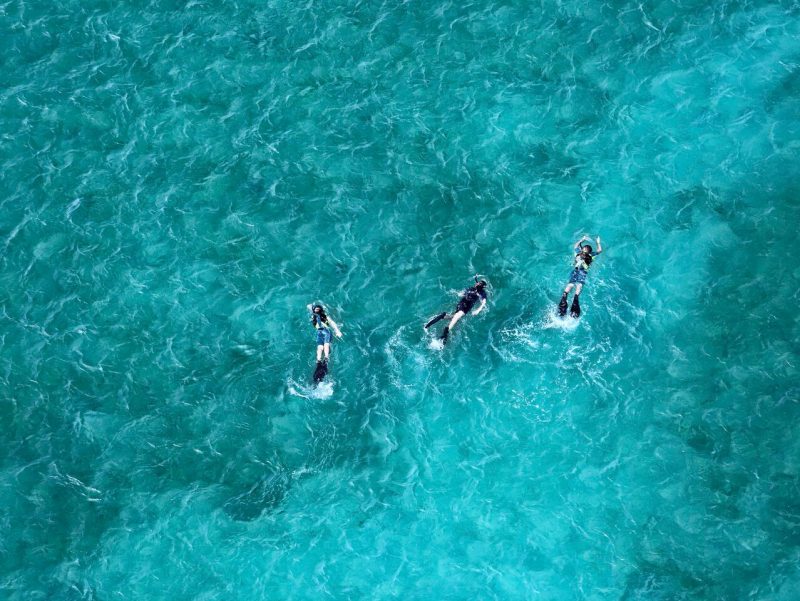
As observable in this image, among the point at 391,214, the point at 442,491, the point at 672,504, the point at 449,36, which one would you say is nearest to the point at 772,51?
the point at 449,36

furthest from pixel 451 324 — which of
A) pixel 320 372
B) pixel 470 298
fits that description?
pixel 320 372

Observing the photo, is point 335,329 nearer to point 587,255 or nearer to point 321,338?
point 321,338

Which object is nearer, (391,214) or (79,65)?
(391,214)

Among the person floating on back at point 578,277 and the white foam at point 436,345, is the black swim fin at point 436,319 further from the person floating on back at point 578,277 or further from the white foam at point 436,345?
the person floating on back at point 578,277

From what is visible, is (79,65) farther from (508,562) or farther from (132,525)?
(508,562)

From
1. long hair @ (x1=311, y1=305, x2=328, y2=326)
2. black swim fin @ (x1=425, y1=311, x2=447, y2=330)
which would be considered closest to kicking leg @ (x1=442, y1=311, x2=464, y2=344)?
black swim fin @ (x1=425, y1=311, x2=447, y2=330)

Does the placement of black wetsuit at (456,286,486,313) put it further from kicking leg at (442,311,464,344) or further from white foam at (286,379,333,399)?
white foam at (286,379,333,399)

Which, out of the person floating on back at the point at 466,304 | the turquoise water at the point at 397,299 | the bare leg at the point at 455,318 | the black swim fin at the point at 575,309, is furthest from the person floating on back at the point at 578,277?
the bare leg at the point at 455,318
